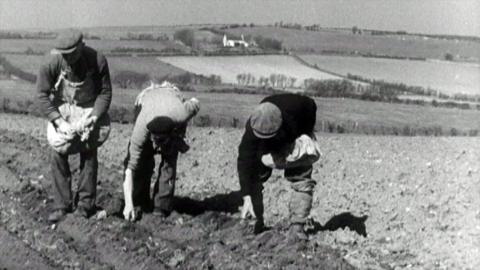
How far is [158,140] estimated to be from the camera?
258 inches

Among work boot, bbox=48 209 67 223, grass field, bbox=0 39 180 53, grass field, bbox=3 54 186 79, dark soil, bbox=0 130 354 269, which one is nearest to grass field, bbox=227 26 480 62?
grass field, bbox=0 39 180 53

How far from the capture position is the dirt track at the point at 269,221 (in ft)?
20.6

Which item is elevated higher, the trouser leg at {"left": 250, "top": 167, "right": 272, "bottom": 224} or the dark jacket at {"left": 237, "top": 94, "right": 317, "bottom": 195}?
the dark jacket at {"left": 237, "top": 94, "right": 317, "bottom": 195}

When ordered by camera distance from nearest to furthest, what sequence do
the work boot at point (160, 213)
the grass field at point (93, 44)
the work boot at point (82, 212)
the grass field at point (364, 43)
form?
1. the work boot at point (82, 212)
2. the work boot at point (160, 213)
3. the grass field at point (93, 44)
4. the grass field at point (364, 43)

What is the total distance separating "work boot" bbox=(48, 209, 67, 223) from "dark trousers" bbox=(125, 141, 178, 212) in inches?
29.2

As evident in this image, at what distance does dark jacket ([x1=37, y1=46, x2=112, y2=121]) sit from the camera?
22.1 ft

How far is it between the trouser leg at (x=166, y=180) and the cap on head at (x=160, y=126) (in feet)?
1.67

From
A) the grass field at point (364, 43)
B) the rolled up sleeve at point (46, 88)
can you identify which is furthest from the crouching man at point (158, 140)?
the grass field at point (364, 43)

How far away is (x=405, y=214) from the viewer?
25.1ft

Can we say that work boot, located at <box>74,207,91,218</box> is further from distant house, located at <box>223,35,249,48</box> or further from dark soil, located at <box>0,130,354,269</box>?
distant house, located at <box>223,35,249,48</box>

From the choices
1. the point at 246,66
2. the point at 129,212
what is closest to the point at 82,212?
the point at 129,212

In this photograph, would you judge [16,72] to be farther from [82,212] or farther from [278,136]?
[278,136]

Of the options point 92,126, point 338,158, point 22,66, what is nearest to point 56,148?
point 92,126

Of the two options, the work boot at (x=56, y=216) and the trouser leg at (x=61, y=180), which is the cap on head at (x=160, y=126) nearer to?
the trouser leg at (x=61, y=180)
